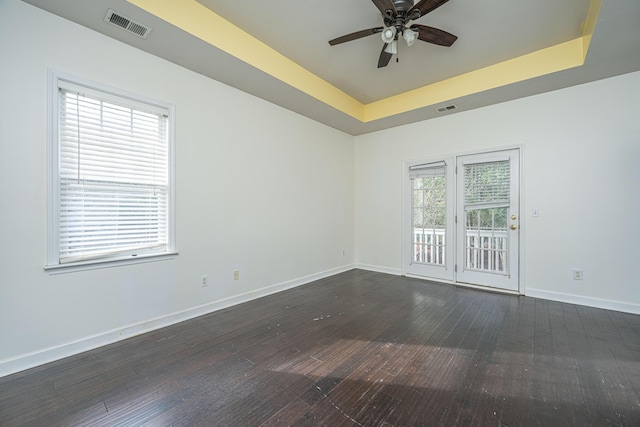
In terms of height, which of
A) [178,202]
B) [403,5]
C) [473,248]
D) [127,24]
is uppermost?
[403,5]

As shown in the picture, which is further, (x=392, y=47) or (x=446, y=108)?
(x=446, y=108)

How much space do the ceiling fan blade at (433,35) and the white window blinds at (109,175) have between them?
8.78 ft

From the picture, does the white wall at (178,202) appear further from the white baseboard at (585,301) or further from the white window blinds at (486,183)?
the white baseboard at (585,301)

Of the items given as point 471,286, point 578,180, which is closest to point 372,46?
point 578,180

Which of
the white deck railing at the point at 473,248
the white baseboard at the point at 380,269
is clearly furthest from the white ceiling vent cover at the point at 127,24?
the white baseboard at the point at 380,269

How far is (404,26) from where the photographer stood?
2.34 meters

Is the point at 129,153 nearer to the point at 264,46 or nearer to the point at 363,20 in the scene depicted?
the point at 264,46

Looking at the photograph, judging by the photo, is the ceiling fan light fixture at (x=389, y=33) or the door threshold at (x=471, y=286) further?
the door threshold at (x=471, y=286)

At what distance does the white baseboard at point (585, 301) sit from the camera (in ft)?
9.91

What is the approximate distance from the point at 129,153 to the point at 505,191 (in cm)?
478

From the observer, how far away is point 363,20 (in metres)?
2.62

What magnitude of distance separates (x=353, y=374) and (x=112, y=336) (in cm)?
217

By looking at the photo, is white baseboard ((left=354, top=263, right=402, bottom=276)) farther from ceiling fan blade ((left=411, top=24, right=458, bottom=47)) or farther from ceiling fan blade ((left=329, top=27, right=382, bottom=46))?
ceiling fan blade ((left=329, top=27, right=382, bottom=46))

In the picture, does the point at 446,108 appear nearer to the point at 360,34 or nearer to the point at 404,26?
the point at 404,26
